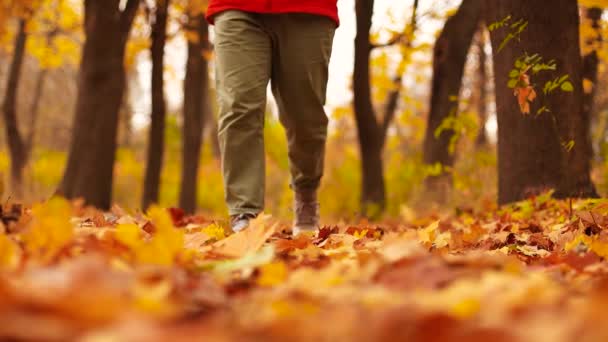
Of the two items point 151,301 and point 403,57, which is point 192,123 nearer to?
point 403,57

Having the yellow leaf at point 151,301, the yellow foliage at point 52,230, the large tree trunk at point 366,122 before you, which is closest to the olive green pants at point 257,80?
the yellow foliage at point 52,230

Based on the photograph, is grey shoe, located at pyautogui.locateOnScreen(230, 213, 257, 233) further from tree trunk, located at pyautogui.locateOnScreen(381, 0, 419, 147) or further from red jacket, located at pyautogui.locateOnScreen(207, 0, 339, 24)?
tree trunk, located at pyautogui.locateOnScreen(381, 0, 419, 147)

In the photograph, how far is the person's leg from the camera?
3.65 m

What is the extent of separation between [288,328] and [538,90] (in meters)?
3.94

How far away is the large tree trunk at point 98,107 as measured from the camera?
8.51 meters

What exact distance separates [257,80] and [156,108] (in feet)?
22.9

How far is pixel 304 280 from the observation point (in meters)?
1.24

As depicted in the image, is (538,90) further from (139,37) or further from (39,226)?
(139,37)

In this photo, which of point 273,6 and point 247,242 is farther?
point 273,6

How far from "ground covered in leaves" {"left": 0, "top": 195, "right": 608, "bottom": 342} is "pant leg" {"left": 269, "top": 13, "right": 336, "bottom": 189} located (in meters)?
1.85

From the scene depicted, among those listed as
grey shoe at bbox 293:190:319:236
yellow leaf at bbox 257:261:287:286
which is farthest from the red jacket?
yellow leaf at bbox 257:261:287:286

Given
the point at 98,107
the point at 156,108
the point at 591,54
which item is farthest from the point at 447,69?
the point at 98,107

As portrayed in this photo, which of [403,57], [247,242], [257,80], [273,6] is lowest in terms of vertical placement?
[247,242]

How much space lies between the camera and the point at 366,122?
967 centimetres
